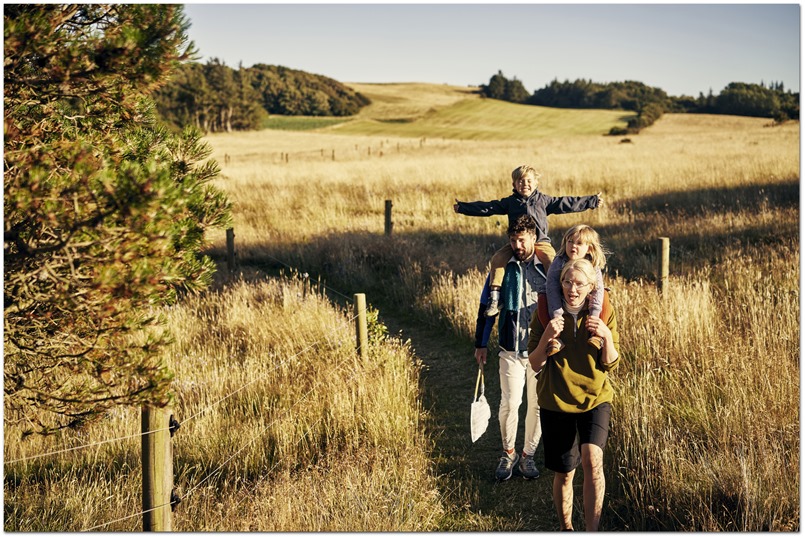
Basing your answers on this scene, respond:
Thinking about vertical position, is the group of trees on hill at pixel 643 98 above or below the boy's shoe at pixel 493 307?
above

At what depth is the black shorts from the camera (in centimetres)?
353

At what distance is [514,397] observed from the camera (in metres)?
4.49

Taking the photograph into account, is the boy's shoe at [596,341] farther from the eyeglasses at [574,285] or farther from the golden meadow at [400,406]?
the golden meadow at [400,406]

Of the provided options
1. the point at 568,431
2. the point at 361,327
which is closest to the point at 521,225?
the point at 568,431

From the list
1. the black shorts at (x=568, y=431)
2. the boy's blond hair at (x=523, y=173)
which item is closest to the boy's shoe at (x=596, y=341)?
the black shorts at (x=568, y=431)

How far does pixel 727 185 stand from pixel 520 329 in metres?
14.8

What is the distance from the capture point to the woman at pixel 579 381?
346cm

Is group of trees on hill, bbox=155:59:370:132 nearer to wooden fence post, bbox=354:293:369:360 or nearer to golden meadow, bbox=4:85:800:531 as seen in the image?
golden meadow, bbox=4:85:800:531

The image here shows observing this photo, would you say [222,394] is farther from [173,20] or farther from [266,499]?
[173,20]

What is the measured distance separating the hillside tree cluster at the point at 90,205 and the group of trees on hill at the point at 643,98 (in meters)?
58.1

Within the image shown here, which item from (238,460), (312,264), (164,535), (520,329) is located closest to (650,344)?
(520,329)

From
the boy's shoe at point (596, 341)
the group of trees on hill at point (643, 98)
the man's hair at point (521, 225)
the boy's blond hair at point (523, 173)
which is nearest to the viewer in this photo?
the boy's shoe at point (596, 341)

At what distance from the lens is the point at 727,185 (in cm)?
1680

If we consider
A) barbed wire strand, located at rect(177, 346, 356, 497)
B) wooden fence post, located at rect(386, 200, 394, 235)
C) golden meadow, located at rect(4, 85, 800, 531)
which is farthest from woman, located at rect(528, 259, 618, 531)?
→ wooden fence post, located at rect(386, 200, 394, 235)
